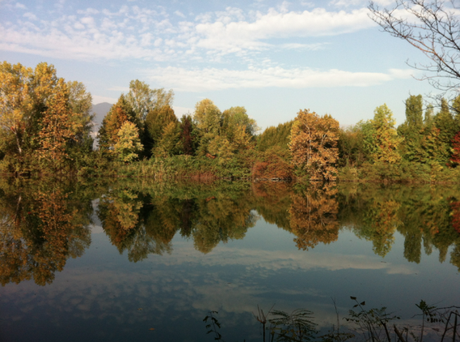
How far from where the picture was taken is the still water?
14.2 ft

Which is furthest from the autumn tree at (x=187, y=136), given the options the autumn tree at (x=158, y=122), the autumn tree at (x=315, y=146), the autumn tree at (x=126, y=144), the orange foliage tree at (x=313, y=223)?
the orange foliage tree at (x=313, y=223)

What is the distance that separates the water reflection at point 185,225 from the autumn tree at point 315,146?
1926 cm

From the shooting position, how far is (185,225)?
1050 cm

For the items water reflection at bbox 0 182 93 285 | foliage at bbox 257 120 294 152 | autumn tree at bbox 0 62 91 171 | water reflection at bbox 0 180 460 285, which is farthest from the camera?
foliage at bbox 257 120 294 152

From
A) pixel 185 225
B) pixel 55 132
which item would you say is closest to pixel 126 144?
pixel 55 132

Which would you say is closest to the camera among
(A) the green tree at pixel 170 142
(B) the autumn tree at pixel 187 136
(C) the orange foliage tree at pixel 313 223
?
(C) the orange foliage tree at pixel 313 223

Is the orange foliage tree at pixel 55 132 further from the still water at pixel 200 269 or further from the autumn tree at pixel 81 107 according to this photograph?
the still water at pixel 200 269

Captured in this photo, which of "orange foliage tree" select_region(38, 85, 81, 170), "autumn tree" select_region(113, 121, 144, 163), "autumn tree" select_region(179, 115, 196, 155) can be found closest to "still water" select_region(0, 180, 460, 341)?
"orange foliage tree" select_region(38, 85, 81, 170)

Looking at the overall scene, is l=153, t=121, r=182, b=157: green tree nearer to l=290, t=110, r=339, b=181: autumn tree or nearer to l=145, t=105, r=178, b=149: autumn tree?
l=145, t=105, r=178, b=149: autumn tree

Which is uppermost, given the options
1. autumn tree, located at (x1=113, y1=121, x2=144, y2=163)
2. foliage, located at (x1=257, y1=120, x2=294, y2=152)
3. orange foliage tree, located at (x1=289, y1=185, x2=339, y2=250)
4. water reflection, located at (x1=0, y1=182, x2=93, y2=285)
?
foliage, located at (x1=257, y1=120, x2=294, y2=152)

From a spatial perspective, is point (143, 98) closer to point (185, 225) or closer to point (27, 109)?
point (27, 109)

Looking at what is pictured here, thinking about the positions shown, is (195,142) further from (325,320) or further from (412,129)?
(325,320)

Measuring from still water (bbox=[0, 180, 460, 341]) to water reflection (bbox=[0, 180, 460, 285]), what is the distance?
5 cm

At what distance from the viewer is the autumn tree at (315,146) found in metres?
35.3
